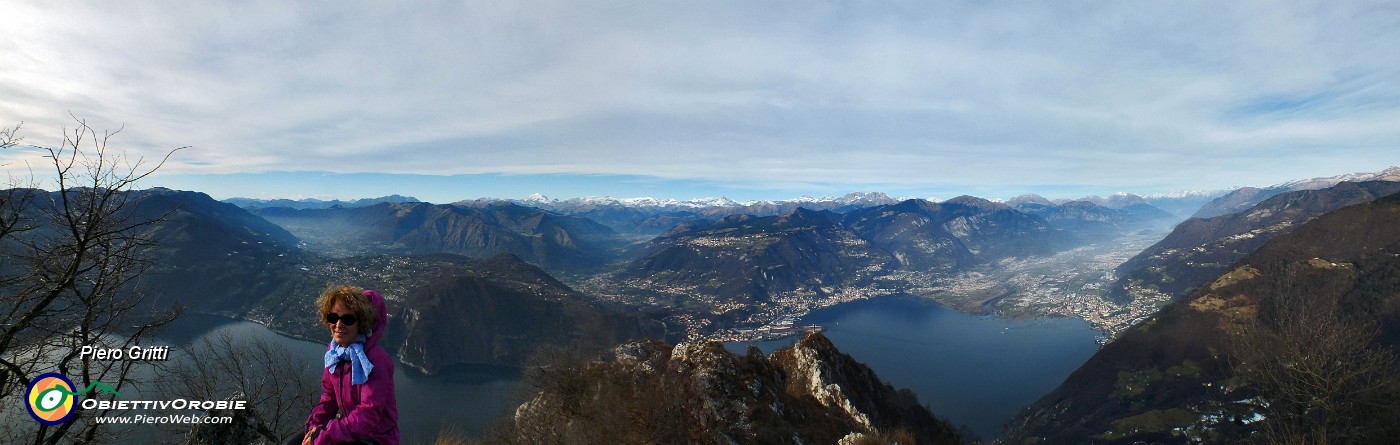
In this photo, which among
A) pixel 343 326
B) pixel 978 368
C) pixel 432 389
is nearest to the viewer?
pixel 343 326

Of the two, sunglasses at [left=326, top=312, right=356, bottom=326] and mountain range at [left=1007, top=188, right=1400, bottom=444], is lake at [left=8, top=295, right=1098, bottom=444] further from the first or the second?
sunglasses at [left=326, top=312, right=356, bottom=326]

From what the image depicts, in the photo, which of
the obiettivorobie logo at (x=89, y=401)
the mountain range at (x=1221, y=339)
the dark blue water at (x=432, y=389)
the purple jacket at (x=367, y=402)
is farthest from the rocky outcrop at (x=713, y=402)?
the mountain range at (x=1221, y=339)

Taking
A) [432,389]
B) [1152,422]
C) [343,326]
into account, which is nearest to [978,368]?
[1152,422]

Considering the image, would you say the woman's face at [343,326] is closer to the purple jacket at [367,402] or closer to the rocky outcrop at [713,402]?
the purple jacket at [367,402]

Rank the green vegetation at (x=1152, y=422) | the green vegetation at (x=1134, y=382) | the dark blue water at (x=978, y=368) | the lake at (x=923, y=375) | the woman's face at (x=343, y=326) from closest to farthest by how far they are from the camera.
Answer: the woman's face at (x=343, y=326) → the green vegetation at (x=1152, y=422) → the green vegetation at (x=1134, y=382) → the lake at (x=923, y=375) → the dark blue water at (x=978, y=368)

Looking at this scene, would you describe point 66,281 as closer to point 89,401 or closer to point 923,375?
point 89,401

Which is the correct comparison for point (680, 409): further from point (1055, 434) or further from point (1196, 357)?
point (1196, 357)
